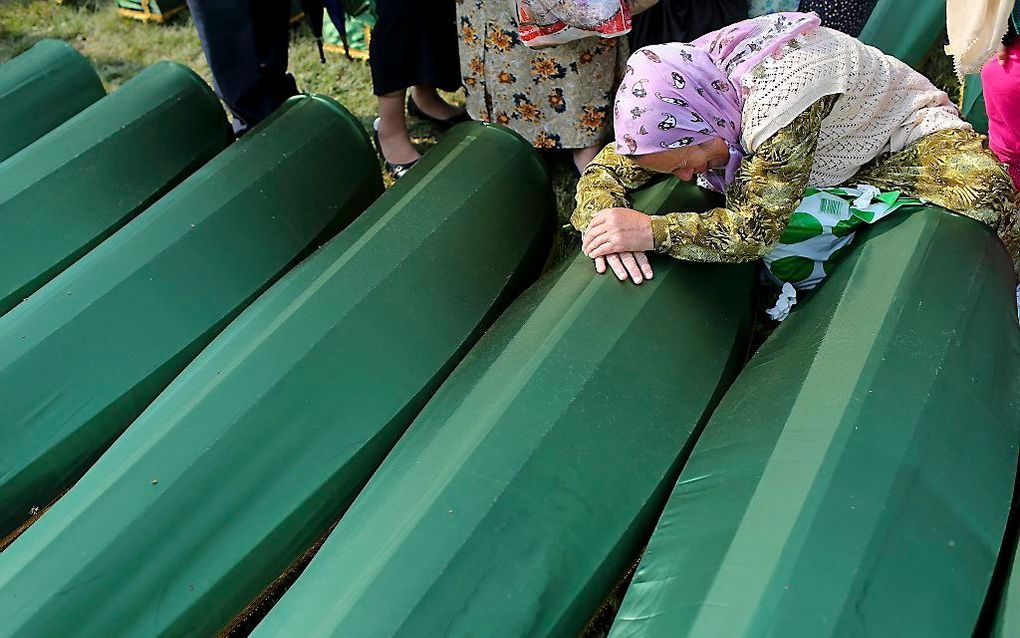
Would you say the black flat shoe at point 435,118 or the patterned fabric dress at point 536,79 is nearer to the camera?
the patterned fabric dress at point 536,79

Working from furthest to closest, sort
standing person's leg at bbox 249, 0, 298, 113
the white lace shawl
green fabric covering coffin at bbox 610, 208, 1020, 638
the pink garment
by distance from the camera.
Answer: standing person's leg at bbox 249, 0, 298, 113 → the pink garment → the white lace shawl → green fabric covering coffin at bbox 610, 208, 1020, 638

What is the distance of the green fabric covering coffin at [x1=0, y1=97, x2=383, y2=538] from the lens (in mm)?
2305

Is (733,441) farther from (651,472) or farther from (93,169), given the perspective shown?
(93,169)

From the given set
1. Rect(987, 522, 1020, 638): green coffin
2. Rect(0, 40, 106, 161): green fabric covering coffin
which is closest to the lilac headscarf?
Rect(987, 522, 1020, 638): green coffin

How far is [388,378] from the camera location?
2.26m

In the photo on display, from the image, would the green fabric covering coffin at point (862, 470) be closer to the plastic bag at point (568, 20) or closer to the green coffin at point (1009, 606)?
the green coffin at point (1009, 606)

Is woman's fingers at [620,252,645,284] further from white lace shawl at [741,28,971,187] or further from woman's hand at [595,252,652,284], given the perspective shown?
white lace shawl at [741,28,971,187]

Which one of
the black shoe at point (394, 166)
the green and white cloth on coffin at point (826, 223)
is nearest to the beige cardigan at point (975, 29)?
the green and white cloth on coffin at point (826, 223)

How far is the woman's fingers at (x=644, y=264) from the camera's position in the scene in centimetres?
226

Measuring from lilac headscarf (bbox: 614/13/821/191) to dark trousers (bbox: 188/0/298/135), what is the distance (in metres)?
1.79

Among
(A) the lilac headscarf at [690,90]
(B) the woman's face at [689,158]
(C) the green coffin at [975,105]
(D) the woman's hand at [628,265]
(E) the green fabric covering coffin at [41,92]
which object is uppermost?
(A) the lilac headscarf at [690,90]

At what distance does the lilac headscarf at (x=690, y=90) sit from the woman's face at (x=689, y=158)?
0.08 ft

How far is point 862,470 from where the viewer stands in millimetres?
1735

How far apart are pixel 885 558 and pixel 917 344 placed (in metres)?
0.53
